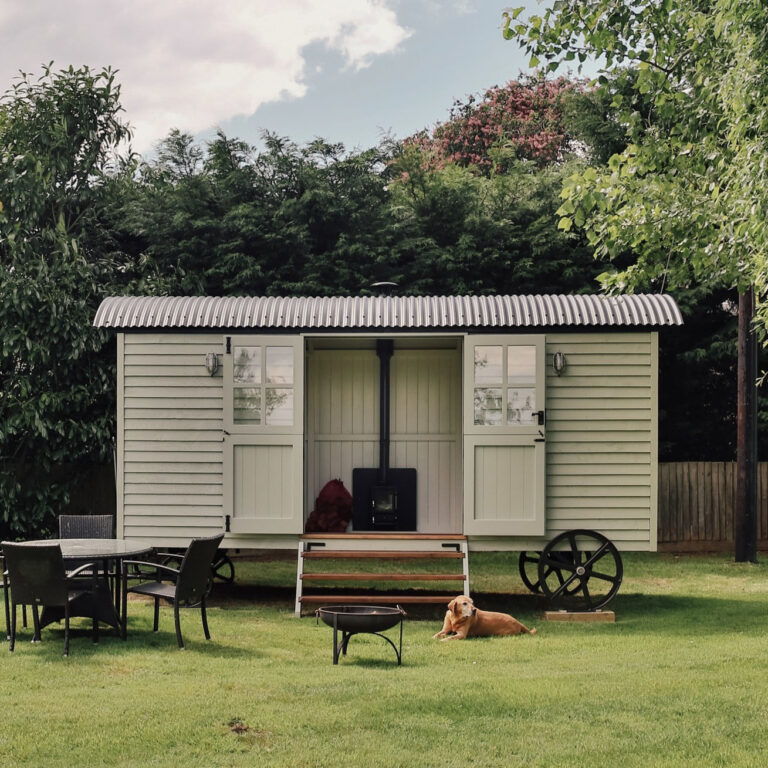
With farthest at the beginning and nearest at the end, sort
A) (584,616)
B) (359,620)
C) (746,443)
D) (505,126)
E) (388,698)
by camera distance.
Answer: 1. (505,126)
2. (746,443)
3. (584,616)
4. (359,620)
5. (388,698)

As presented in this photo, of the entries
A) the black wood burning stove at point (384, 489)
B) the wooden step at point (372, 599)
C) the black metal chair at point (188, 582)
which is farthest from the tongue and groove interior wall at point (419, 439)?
the black metal chair at point (188, 582)

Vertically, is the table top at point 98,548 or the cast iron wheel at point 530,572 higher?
the table top at point 98,548

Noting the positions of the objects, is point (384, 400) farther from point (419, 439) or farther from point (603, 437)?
point (603, 437)

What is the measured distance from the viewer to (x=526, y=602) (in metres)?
9.95

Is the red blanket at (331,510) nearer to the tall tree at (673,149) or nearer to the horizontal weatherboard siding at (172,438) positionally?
the horizontal weatherboard siding at (172,438)

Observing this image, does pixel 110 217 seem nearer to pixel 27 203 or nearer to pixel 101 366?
pixel 27 203

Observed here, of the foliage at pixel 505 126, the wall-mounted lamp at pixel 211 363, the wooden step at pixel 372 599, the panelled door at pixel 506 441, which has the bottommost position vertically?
the wooden step at pixel 372 599

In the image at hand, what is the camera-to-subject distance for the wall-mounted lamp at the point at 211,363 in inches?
360

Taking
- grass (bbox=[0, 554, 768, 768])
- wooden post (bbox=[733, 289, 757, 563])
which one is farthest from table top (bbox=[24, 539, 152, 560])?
wooden post (bbox=[733, 289, 757, 563])

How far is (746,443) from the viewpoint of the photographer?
42.5 feet

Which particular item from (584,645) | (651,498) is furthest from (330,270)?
(584,645)

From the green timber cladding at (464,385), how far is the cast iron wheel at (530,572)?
89cm

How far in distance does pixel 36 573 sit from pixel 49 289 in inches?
235

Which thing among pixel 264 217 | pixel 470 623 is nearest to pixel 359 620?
pixel 470 623
